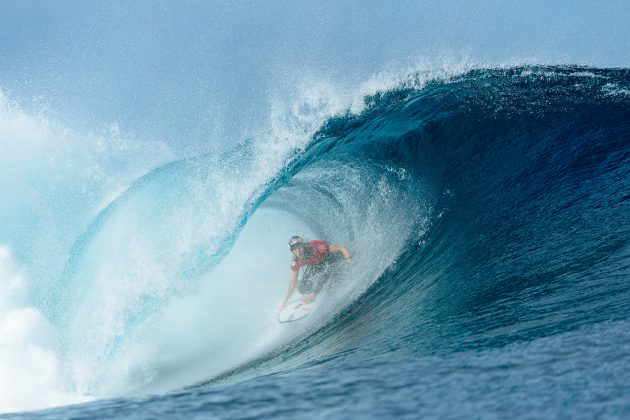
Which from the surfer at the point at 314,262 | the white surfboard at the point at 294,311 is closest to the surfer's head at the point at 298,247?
the surfer at the point at 314,262

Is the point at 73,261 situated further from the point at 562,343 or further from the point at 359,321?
the point at 562,343

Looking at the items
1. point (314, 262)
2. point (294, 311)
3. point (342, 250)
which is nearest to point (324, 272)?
Result: point (314, 262)

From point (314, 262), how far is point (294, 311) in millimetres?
633

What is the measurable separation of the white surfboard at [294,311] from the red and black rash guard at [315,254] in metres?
0.46

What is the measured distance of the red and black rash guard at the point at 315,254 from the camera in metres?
6.11

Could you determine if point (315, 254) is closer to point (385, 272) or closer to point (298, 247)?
point (298, 247)

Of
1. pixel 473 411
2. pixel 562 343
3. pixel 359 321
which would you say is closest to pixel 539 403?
pixel 473 411

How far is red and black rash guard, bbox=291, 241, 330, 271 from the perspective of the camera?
611cm

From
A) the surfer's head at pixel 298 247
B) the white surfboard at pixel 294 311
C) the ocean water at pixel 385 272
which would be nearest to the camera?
the ocean water at pixel 385 272

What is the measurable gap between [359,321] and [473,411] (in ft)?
10.7

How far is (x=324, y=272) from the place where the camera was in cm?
617

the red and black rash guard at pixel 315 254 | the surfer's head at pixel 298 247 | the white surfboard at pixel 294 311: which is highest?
the surfer's head at pixel 298 247

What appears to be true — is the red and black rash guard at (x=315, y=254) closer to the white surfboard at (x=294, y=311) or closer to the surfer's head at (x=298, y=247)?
the surfer's head at (x=298, y=247)

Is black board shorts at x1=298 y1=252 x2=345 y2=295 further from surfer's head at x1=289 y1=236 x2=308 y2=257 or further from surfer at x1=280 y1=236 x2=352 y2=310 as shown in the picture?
surfer's head at x1=289 y1=236 x2=308 y2=257
